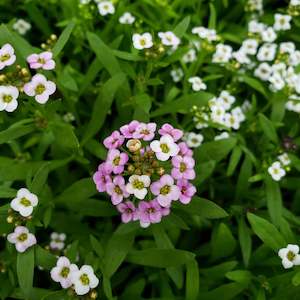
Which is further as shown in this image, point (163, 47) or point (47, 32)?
point (47, 32)

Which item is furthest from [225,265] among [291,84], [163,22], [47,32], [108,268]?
[47,32]

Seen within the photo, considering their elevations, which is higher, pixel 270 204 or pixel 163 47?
pixel 163 47

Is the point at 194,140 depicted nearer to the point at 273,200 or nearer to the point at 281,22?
the point at 273,200

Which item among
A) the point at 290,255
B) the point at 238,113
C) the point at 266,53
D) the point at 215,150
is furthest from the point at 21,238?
the point at 266,53

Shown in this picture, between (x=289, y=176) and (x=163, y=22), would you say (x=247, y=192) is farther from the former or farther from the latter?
(x=163, y=22)

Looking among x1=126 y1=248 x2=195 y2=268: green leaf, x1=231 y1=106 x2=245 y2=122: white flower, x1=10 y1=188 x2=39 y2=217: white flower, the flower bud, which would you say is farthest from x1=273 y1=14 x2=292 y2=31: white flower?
x1=10 y1=188 x2=39 y2=217: white flower

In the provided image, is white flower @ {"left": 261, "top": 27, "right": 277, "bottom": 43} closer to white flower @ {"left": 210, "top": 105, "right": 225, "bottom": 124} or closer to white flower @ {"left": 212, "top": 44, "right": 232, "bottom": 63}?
white flower @ {"left": 212, "top": 44, "right": 232, "bottom": 63}
